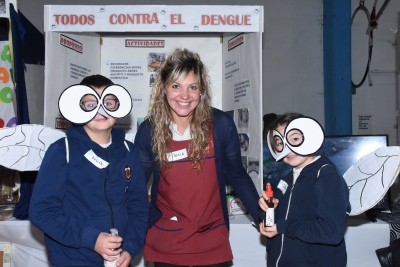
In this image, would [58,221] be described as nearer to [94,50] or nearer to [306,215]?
[306,215]

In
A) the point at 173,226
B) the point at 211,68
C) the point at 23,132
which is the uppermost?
the point at 211,68

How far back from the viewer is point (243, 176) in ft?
7.18

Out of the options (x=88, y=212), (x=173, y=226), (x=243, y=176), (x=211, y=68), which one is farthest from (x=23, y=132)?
(x=211, y=68)

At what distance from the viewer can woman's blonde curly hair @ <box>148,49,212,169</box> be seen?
2.02 m

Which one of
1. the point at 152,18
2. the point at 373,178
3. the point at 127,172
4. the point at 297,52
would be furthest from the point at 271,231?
the point at 297,52

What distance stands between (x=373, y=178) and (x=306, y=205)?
348 millimetres

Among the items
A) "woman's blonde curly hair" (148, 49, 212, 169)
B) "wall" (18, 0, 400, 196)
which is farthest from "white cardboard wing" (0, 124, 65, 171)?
"wall" (18, 0, 400, 196)

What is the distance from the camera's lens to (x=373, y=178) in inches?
77.0

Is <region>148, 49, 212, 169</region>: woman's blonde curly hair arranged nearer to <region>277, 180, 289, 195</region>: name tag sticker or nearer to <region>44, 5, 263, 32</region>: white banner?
<region>277, 180, 289, 195</region>: name tag sticker

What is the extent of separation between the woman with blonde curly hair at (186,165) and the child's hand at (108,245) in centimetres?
42

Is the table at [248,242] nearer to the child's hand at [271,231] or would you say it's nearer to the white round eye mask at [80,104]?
the child's hand at [271,231]

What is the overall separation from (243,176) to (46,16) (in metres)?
1.70

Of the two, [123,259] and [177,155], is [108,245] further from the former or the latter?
[177,155]

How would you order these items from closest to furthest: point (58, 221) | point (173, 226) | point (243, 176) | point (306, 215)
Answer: point (58, 221) → point (306, 215) → point (173, 226) → point (243, 176)
